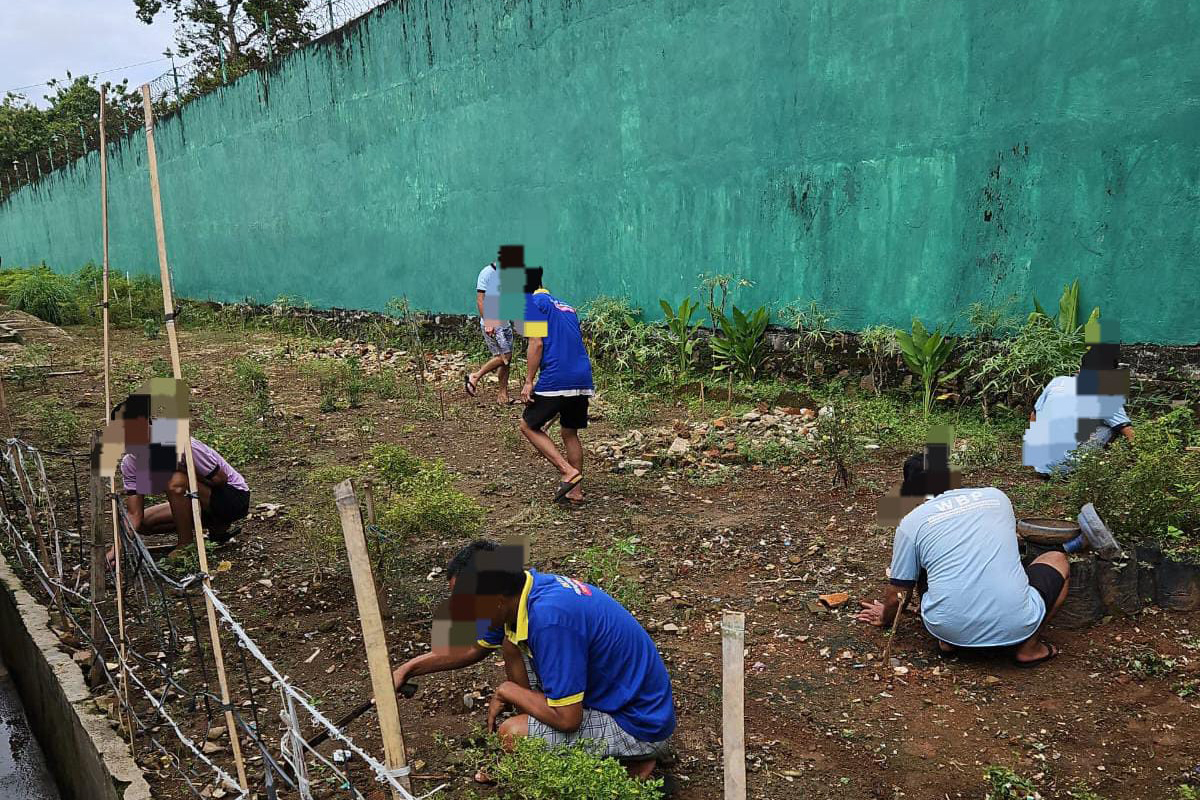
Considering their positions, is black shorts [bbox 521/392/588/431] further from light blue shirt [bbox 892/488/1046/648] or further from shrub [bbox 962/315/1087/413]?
shrub [bbox 962/315/1087/413]

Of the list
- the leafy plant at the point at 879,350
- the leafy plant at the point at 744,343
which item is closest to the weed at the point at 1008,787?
the leafy plant at the point at 879,350

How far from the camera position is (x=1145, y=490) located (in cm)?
369

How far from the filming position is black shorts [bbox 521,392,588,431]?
4.95m

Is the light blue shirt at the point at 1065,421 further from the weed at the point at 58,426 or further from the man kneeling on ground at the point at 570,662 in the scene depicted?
the weed at the point at 58,426

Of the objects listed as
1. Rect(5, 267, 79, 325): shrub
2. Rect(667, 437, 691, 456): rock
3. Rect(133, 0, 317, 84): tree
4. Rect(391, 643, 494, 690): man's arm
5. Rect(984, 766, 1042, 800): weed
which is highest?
Rect(133, 0, 317, 84): tree

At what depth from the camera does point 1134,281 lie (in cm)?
552

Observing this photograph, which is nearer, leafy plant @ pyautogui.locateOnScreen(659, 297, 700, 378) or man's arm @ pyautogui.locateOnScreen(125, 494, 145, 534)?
man's arm @ pyautogui.locateOnScreen(125, 494, 145, 534)

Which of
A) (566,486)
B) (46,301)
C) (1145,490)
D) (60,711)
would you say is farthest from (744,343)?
(46,301)

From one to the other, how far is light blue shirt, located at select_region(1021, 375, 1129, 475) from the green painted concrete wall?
129 cm

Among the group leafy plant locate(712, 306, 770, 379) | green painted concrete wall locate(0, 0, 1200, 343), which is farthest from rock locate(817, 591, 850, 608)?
leafy plant locate(712, 306, 770, 379)

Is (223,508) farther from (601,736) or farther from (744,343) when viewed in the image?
(744,343)

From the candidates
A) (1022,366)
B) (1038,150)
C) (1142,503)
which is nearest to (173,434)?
(1142,503)

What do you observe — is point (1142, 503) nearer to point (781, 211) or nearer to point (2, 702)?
point (781, 211)

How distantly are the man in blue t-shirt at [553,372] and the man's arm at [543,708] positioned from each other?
239 centimetres
